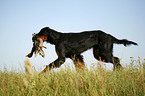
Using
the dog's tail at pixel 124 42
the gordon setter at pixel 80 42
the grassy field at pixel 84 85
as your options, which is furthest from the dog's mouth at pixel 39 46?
the dog's tail at pixel 124 42

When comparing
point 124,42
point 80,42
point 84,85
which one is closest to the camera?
point 84,85

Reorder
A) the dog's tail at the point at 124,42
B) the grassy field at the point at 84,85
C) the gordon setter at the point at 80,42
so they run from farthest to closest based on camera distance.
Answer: the dog's tail at the point at 124,42 < the gordon setter at the point at 80,42 < the grassy field at the point at 84,85

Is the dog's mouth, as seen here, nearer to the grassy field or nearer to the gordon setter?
the gordon setter

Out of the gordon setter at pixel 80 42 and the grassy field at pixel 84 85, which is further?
the gordon setter at pixel 80 42

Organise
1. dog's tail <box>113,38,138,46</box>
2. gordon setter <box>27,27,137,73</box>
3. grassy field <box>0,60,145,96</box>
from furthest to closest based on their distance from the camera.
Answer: dog's tail <box>113,38,138,46</box>
gordon setter <box>27,27,137,73</box>
grassy field <box>0,60,145,96</box>

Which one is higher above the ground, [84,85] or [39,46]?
[39,46]

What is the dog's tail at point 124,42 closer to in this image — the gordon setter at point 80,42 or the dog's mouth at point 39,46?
the gordon setter at point 80,42

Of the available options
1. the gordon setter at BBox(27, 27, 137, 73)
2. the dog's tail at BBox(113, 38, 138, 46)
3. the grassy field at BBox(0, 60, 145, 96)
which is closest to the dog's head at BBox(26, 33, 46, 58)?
the gordon setter at BBox(27, 27, 137, 73)

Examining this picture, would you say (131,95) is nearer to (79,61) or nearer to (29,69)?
(29,69)

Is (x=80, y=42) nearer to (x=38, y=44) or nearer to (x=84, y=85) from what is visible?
(x=38, y=44)

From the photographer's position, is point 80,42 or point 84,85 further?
point 80,42

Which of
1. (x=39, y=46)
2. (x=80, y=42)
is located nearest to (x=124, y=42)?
(x=80, y=42)

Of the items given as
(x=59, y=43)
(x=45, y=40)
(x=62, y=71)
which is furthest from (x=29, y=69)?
(x=45, y=40)

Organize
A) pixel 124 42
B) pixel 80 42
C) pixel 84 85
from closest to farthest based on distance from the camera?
pixel 84 85
pixel 80 42
pixel 124 42
